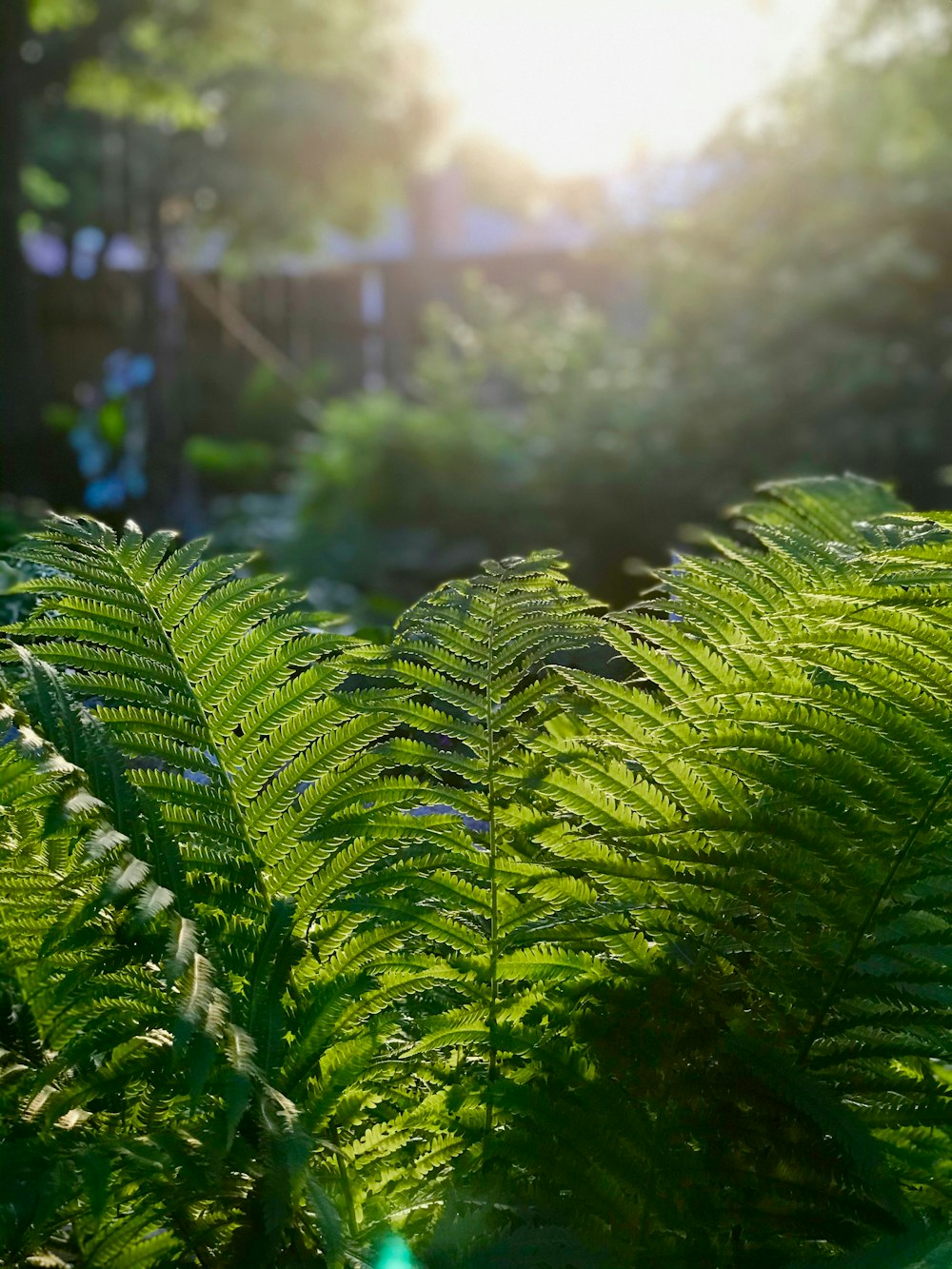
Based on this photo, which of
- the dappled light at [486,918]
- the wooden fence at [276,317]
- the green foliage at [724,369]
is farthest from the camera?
the wooden fence at [276,317]

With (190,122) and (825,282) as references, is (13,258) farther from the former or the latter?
(825,282)

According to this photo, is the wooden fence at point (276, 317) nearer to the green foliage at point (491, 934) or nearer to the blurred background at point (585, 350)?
the blurred background at point (585, 350)

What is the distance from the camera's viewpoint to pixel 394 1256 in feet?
2.43

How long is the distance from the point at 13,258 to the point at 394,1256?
10445mm

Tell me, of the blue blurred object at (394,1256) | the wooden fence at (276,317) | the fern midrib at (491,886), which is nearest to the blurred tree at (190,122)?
the wooden fence at (276,317)

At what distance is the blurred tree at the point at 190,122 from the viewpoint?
9.81 metres

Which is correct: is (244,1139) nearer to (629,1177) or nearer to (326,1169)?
(326,1169)

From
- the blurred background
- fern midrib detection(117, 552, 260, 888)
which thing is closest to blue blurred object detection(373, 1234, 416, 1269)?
fern midrib detection(117, 552, 260, 888)

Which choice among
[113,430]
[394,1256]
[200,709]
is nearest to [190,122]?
[113,430]

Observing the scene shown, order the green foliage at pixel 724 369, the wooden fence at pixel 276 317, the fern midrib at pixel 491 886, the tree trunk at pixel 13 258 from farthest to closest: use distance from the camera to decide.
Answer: the wooden fence at pixel 276 317
the green foliage at pixel 724 369
the tree trunk at pixel 13 258
the fern midrib at pixel 491 886

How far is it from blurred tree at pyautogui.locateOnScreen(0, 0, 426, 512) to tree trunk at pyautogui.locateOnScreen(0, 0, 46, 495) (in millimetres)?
14

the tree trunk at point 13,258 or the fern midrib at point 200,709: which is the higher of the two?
the tree trunk at point 13,258

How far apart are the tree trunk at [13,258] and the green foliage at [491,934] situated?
799 cm

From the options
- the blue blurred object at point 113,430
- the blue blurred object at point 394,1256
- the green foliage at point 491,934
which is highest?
the blue blurred object at point 113,430
